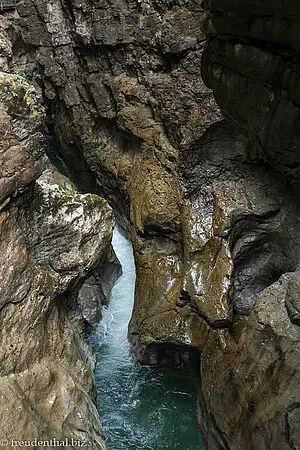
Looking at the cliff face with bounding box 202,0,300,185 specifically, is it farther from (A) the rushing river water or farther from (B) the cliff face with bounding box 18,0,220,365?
(A) the rushing river water

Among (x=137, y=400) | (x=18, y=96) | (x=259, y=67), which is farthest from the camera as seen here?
(x=137, y=400)

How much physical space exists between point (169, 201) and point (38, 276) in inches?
197

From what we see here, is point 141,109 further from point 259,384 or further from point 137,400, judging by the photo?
point 259,384

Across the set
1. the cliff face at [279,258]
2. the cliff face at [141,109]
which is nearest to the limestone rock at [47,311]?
the cliff face at [279,258]

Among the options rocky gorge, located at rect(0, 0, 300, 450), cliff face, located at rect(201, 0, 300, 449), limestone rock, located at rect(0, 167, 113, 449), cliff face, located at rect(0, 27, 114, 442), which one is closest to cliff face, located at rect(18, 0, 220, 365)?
rocky gorge, located at rect(0, 0, 300, 450)

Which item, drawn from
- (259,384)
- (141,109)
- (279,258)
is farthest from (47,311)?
(141,109)

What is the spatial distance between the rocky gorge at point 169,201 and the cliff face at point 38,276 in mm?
29

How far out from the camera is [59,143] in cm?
1717

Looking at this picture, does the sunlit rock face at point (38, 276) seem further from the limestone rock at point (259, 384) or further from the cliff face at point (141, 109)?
the cliff face at point (141, 109)

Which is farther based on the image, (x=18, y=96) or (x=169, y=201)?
(x=169, y=201)

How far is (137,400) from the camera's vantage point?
997 centimetres

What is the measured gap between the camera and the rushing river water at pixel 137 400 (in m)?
8.97

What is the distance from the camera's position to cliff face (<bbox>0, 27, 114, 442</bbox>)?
599 cm

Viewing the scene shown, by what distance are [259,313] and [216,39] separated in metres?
4.92
